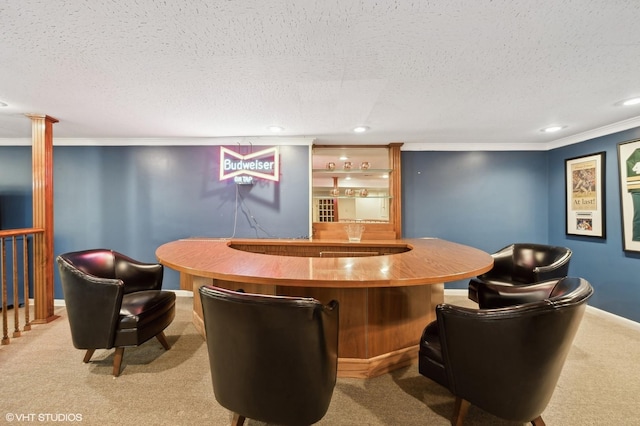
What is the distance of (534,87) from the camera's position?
2.13m

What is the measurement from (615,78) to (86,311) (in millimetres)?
4354

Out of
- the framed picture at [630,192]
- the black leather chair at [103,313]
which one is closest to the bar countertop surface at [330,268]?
the black leather chair at [103,313]

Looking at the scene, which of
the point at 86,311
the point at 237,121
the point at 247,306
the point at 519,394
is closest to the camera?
the point at 247,306

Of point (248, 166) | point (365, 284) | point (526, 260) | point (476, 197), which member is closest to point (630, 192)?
point (526, 260)

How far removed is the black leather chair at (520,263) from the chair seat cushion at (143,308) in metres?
2.97

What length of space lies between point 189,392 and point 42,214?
277cm

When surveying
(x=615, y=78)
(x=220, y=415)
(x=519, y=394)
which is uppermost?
(x=615, y=78)

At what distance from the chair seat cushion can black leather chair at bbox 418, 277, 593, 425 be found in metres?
2.12

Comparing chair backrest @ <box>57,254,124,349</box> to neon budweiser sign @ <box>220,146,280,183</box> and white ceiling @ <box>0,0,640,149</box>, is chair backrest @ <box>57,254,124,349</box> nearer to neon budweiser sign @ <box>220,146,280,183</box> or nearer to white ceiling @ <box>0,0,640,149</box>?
white ceiling @ <box>0,0,640,149</box>

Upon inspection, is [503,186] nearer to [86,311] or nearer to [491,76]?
[491,76]

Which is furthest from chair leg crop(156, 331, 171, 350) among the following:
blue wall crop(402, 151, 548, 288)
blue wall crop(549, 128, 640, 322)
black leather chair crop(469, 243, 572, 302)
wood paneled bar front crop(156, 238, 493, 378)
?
blue wall crop(549, 128, 640, 322)

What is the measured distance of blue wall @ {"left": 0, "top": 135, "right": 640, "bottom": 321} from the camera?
3828 millimetres

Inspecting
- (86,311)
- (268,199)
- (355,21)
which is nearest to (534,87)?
(355,21)

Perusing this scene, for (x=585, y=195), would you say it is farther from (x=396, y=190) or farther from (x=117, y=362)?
(x=117, y=362)
